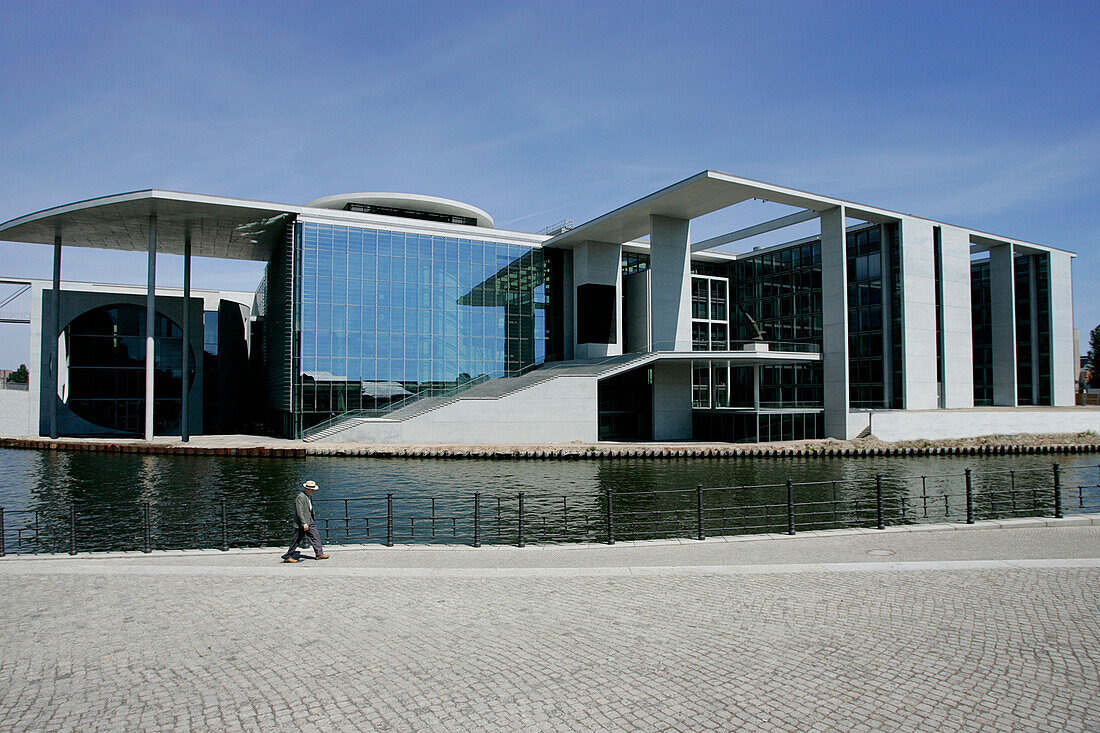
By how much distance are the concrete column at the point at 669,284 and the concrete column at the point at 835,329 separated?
9019 millimetres

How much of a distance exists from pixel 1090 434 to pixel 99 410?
73996 millimetres

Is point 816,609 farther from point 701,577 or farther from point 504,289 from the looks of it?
point 504,289

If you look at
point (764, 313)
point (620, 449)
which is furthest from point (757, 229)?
point (620, 449)

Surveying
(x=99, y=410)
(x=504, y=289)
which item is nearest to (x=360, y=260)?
(x=504, y=289)

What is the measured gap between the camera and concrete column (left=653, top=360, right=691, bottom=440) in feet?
156

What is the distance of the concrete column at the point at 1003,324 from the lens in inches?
2272

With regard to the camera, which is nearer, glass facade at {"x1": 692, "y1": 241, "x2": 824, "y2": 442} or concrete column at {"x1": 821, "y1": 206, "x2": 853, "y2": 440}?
concrete column at {"x1": 821, "y1": 206, "x2": 853, "y2": 440}

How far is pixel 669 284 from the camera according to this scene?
47750 mm

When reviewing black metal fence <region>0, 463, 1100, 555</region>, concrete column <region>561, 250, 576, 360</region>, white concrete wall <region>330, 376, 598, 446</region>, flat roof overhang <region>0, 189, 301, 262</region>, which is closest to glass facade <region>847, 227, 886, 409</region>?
concrete column <region>561, 250, 576, 360</region>

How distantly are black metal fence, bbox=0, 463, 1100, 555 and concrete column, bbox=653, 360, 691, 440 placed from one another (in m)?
21.6

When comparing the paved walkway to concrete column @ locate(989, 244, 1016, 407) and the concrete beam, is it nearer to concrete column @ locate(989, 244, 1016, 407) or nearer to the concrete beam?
the concrete beam

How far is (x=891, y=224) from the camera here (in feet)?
171

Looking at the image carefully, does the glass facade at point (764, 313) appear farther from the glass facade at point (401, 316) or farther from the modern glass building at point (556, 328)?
the glass facade at point (401, 316)

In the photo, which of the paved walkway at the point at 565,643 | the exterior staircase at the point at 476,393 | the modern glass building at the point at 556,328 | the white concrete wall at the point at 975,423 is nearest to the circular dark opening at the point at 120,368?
the modern glass building at the point at 556,328
